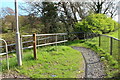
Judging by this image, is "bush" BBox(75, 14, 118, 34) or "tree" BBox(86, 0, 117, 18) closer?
"bush" BBox(75, 14, 118, 34)

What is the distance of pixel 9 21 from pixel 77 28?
443 cm

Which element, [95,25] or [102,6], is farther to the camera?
[102,6]

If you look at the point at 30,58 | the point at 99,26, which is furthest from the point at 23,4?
the point at 30,58

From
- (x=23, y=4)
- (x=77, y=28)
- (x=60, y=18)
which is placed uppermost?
(x=23, y=4)

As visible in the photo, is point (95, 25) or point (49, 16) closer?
point (95, 25)

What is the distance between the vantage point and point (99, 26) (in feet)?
24.2

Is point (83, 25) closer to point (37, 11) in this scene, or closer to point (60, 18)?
point (60, 18)

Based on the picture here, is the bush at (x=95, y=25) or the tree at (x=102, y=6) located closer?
the bush at (x=95, y=25)

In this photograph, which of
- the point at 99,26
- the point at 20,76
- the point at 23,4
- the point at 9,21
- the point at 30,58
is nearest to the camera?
the point at 20,76

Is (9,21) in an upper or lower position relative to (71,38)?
upper

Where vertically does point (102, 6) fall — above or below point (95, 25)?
above

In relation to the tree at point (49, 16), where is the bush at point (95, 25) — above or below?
below

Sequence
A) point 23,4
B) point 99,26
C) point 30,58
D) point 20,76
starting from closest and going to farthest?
1. point 20,76
2. point 30,58
3. point 99,26
4. point 23,4

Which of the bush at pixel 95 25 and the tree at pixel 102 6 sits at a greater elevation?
the tree at pixel 102 6
